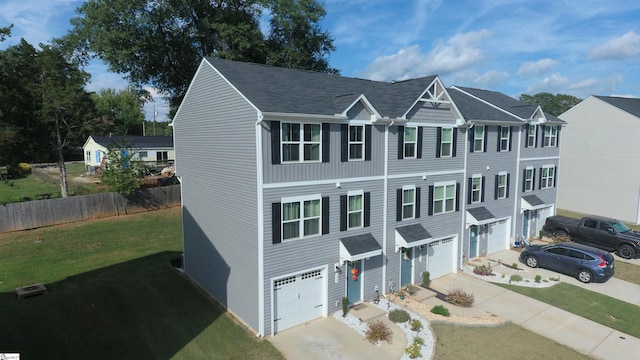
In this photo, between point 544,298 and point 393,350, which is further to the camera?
point 544,298

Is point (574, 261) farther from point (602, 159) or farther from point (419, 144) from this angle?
point (602, 159)

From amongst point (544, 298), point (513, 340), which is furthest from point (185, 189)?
point (544, 298)

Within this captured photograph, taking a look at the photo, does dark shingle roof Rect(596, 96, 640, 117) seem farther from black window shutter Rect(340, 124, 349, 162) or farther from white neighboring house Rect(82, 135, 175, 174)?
white neighboring house Rect(82, 135, 175, 174)

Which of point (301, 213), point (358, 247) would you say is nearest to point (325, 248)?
point (358, 247)

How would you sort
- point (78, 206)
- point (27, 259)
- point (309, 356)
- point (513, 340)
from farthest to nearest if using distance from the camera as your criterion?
point (78, 206) → point (27, 259) → point (513, 340) → point (309, 356)

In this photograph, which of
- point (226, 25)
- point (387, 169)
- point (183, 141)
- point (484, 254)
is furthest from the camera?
point (226, 25)

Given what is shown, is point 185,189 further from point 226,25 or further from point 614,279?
point 614,279

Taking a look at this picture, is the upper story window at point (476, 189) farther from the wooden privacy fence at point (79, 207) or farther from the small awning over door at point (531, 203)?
the wooden privacy fence at point (79, 207)
